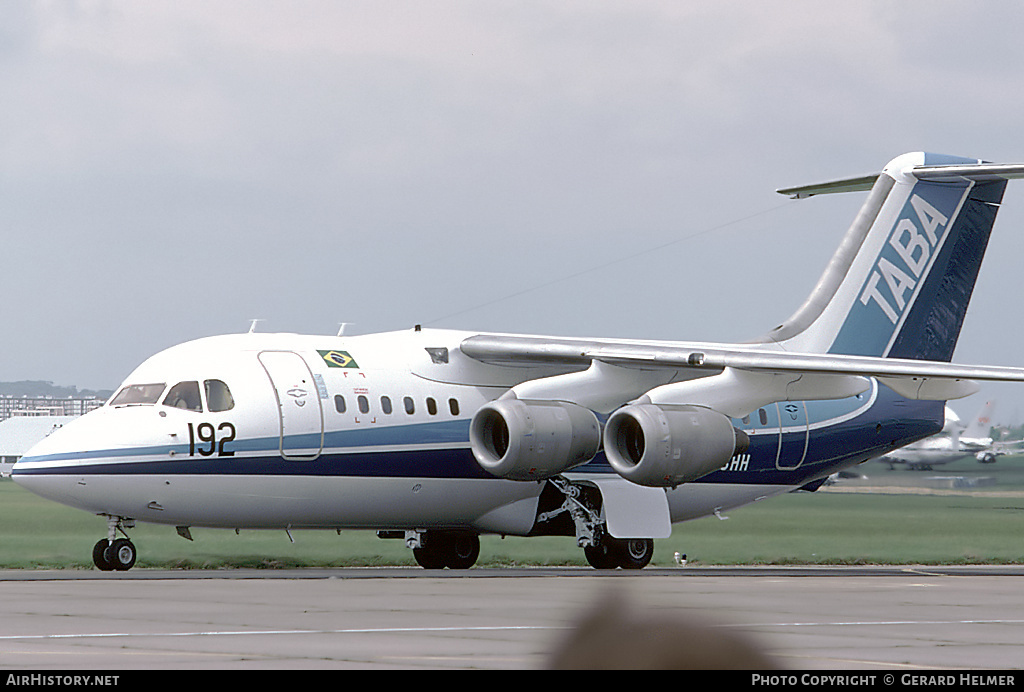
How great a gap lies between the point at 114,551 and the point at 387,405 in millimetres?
3941

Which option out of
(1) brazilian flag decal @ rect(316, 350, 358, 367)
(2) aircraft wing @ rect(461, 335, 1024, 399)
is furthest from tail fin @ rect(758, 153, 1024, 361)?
(1) brazilian flag decal @ rect(316, 350, 358, 367)

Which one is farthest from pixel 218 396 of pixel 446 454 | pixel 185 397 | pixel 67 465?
pixel 446 454

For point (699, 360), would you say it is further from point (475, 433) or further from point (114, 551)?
point (114, 551)

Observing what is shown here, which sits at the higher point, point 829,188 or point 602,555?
point 829,188

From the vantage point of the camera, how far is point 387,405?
20.1 meters

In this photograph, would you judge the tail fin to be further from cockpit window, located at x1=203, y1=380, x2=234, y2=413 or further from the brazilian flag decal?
cockpit window, located at x1=203, y1=380, x2=234, y2=413

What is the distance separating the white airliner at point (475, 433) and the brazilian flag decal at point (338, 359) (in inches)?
1.2

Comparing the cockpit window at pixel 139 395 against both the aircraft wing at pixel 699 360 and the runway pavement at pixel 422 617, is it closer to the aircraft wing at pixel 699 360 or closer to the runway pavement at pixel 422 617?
the runway pavement at pixel 422 617

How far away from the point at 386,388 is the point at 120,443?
368 cm

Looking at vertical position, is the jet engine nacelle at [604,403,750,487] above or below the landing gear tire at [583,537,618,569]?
above

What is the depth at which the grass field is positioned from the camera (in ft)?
70.7

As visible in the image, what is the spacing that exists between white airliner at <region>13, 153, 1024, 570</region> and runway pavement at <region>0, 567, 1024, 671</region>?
1.00 metres

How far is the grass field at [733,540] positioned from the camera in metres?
21.5

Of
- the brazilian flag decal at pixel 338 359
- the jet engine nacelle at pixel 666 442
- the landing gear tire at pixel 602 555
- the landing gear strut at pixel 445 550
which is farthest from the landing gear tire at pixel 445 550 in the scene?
the jet engine nacelle at pixel 666 442
